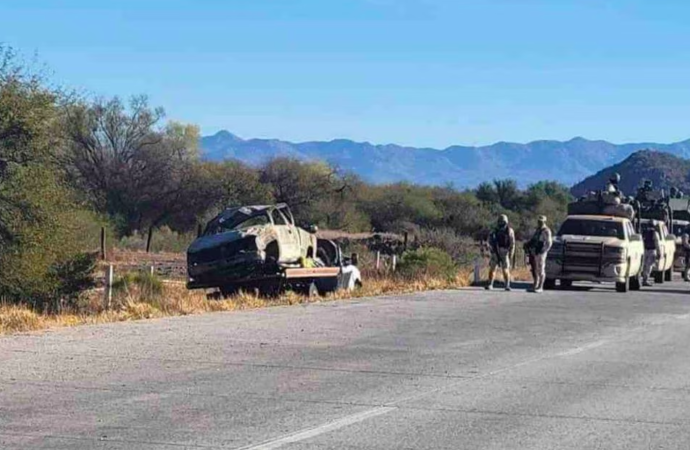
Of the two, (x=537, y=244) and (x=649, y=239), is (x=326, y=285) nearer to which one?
(x=537, y=244)

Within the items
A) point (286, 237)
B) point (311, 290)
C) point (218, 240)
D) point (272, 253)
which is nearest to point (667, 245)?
point (311, 290)

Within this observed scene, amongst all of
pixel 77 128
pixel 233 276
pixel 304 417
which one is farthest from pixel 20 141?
pixel 77 128

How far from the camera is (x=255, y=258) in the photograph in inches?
1003

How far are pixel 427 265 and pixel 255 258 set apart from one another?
8.09 meters

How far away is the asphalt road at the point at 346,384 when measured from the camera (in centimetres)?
943

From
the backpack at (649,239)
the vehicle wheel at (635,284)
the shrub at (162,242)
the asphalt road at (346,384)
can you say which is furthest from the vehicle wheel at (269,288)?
the shrub at (162,242)

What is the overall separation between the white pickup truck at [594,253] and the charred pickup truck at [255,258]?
5735mm

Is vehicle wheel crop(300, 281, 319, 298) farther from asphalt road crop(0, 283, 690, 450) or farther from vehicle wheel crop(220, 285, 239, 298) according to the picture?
asphalt road crop(0, 283, 690, 450)

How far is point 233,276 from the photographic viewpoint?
83.3 ft

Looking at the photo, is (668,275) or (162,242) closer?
(668,275)

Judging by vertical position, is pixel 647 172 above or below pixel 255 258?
above

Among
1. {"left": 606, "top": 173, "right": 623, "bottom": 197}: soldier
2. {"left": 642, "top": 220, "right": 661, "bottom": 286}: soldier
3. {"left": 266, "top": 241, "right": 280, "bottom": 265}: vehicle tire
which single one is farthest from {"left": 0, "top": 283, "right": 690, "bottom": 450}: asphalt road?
{"left": 606, "top": 173, "right": 623, "bottom": 197}: soldier

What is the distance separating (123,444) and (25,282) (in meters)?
20.7

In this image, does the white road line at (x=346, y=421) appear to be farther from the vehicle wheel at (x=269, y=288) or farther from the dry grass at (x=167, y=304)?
the vehicle wheel at (x=269, y=288)
